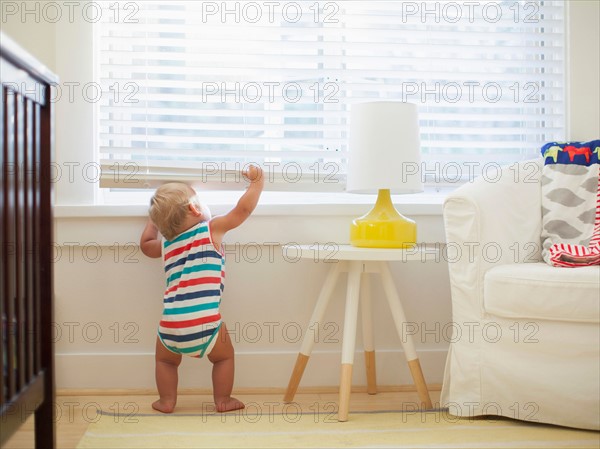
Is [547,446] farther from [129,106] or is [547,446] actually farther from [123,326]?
[129,106]

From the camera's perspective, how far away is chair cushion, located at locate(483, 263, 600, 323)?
1674 millimetres

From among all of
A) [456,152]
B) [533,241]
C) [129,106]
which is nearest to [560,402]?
[533,241]

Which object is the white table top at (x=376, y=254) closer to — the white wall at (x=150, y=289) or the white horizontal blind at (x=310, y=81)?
the white wall at (x=150, y=289)

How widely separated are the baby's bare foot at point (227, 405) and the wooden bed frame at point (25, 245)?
64 cm

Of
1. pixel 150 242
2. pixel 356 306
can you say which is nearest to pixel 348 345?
pixel 356 306

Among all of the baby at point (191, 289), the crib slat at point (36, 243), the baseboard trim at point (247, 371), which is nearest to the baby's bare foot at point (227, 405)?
the baby at point (191, 289)

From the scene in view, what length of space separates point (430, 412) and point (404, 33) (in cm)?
131

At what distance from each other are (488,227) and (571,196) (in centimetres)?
40

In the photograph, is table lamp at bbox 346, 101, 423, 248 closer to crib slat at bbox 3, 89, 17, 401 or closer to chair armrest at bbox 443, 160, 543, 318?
chair armrest at bbox 443, 160, 543, 318

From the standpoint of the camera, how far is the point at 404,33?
→ 96.0 inches

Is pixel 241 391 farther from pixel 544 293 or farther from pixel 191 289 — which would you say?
pixel 544 293

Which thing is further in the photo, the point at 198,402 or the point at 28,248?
the point at 198,402

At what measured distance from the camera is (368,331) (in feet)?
7.22

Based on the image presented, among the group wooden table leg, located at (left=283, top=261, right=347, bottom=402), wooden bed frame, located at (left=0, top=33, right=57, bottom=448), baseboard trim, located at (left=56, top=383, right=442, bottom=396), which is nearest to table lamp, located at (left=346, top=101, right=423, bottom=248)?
wooden table leg, located at (left=283, top=261, right=347, bottom=402)
